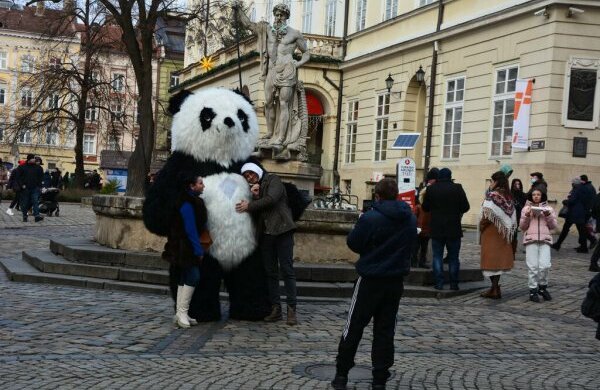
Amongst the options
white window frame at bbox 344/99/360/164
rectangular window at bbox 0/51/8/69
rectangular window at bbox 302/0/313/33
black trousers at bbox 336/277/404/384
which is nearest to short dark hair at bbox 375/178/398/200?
black trousers at bbox 336/277/404/384

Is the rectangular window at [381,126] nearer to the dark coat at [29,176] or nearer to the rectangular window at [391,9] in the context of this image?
the rectangular window at [391,9]

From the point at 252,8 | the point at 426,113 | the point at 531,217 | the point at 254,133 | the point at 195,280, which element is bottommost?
the point at 195,280

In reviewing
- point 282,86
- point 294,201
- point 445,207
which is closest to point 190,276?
point 294,201

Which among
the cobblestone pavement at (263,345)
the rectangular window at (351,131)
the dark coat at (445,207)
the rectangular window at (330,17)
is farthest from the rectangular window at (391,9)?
the cobblestone pavement at (263,345)

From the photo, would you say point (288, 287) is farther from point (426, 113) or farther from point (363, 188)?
point (363, 188)

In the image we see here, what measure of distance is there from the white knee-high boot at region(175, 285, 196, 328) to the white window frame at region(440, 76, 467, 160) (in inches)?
828

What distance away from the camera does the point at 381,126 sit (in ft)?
113

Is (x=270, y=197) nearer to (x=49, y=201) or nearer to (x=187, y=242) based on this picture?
(x=187, y=242)

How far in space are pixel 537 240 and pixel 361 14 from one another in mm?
27186

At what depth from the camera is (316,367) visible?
7.24 m

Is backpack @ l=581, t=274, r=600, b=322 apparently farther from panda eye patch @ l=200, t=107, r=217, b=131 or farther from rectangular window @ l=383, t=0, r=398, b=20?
rectangular window @ l=383, t=0, r=398, b=20

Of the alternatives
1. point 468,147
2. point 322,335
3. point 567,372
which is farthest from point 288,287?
point 468,147

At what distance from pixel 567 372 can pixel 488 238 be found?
4457 millimetres

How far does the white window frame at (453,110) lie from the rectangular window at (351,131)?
7752 millimetres
